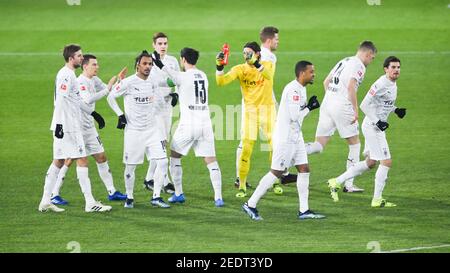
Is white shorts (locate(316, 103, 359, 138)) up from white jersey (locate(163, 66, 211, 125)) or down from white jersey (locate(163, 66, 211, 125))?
down

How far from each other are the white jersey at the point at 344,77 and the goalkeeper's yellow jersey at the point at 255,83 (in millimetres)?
1067

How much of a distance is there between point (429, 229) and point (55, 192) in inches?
246

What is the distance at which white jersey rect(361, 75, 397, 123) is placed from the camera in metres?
17.3

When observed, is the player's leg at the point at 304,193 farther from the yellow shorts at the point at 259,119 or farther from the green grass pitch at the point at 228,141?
the yellow shorts at the point at 259,119

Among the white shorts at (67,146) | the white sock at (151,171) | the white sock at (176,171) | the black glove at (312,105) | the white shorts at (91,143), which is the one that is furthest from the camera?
the white sock at (151,171)

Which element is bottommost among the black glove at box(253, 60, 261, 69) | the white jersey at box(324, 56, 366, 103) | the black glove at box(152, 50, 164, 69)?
the white jersey at box(324, 56, 366, 103)

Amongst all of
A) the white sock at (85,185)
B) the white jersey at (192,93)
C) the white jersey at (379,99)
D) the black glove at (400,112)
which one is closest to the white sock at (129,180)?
the white sock at (85,185)

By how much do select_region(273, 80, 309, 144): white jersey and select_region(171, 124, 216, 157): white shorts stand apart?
1.45 metres

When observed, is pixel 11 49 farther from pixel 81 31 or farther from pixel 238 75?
pixel 238 75

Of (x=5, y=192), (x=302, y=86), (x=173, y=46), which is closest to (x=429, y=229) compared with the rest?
(x=302, y=86)

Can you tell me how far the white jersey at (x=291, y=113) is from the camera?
53.4ft

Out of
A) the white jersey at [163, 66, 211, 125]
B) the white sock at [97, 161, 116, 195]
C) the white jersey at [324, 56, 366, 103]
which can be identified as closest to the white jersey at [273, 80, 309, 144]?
the white jersey at [163, 66, 211, 125]

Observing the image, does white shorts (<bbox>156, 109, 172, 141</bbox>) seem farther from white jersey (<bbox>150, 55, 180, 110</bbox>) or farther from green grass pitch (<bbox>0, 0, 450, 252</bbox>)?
green grass pitch (<bbox>0, 0, 450, 252</bbox>)

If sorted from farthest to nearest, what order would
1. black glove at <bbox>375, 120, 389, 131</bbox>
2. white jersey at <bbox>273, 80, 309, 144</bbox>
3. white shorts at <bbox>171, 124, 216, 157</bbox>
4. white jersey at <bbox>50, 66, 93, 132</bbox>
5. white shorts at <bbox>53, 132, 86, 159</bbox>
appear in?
white shorts at <bbox>171, 124, 216, 157</bbox>, black glove at <bbox>375, 120, 389, 131</bbox>, white shorts at <bbox>53, 132, 86, 159</bbox>, white jersey at <bbox>50, 66, 93, 132</bbox>, white jersey at <bbox>273, 80, 309, 144</bbox>
